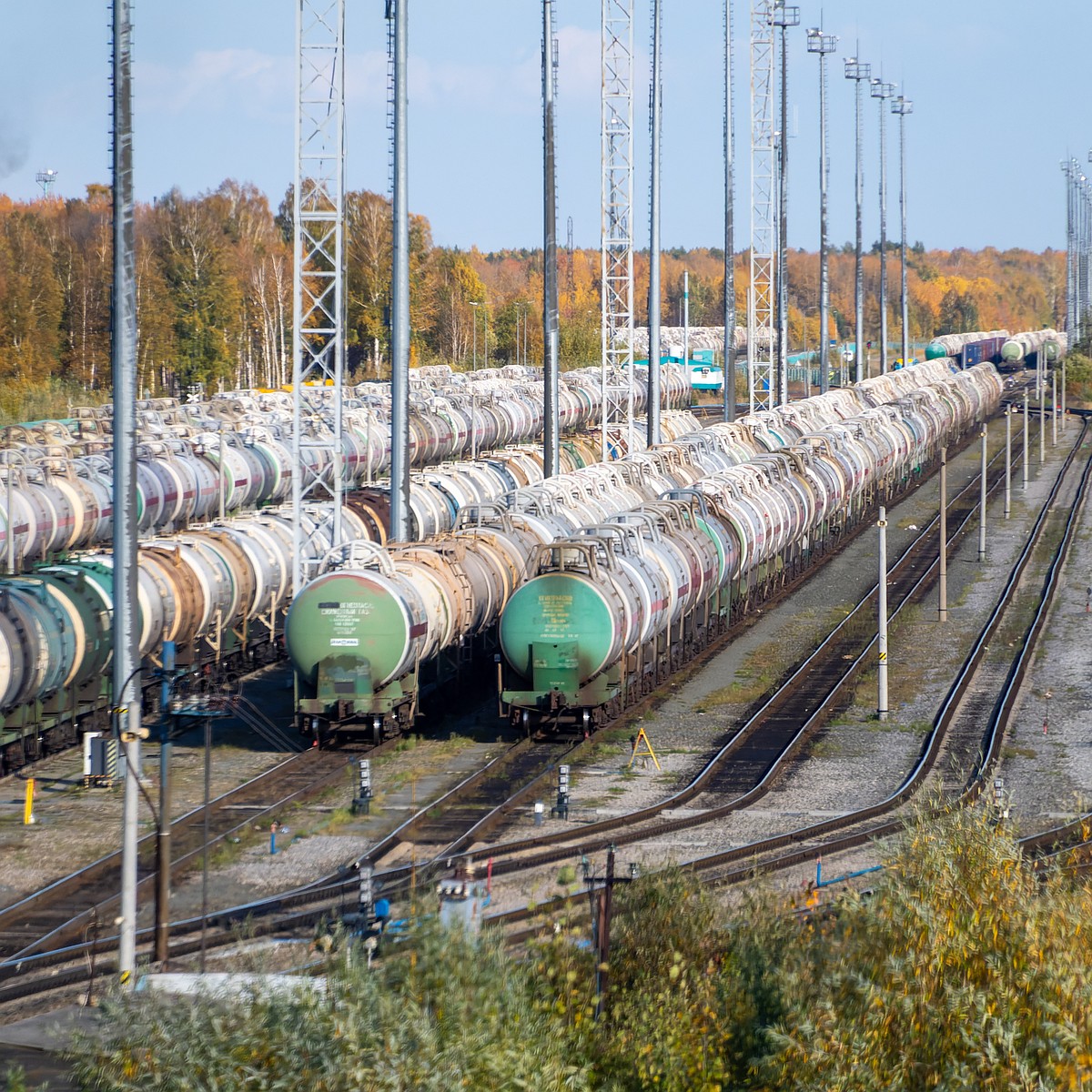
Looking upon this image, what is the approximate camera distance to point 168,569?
108ft

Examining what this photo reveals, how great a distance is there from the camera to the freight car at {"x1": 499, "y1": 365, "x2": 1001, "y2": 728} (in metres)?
30.3

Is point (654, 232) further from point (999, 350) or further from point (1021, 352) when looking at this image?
point (1021, 352)

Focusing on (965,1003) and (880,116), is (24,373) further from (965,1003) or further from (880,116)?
(965,1003)

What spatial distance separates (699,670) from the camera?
127 feet

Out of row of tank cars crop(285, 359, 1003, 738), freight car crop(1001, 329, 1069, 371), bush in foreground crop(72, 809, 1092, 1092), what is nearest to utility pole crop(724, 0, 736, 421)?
row of tank cars crop(285, 359, 1003, 738)

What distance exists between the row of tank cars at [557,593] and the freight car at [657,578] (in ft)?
0.14

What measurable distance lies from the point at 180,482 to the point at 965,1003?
1604 inches

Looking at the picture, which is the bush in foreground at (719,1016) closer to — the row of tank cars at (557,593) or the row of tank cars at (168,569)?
the row of tank cars at (168,569)

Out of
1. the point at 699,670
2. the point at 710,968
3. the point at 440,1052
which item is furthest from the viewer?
the point at 699,670

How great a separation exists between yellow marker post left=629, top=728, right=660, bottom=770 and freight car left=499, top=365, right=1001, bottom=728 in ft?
2.75

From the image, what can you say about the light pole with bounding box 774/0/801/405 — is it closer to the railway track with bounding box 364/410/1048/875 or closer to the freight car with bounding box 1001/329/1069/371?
the railway track with bounding box 364/410/1048/875

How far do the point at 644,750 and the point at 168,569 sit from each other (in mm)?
9414

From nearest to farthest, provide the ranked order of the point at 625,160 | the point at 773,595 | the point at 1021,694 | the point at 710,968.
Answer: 1. the point at 710,968
2. the point at 1021,694
3. the point at 773,595
4. the point at 625,160

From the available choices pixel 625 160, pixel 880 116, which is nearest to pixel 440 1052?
pixel 625 160
